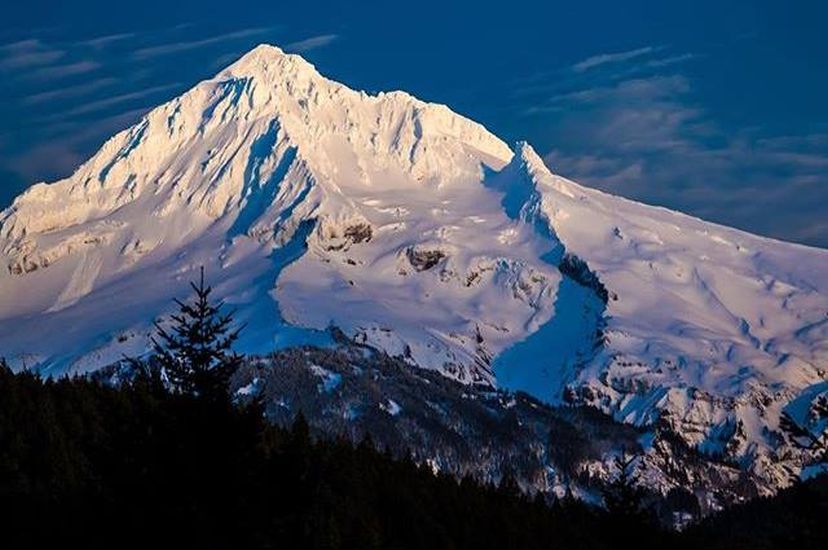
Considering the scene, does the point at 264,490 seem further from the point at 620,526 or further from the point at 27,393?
the point at 27,393

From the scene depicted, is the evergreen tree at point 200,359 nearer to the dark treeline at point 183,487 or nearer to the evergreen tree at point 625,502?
the dark treeline at point 183,487

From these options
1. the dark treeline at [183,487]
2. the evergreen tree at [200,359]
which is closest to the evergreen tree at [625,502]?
the dark treeline at [183,487]

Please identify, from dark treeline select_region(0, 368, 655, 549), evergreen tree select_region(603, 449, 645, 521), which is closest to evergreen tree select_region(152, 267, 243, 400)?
dark treeline select_region(0, 368, 655, 549)

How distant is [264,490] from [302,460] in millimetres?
1327

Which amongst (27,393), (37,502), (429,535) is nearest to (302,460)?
(37,502)

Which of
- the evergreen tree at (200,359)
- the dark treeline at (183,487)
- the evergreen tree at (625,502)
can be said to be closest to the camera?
the dark treeline at (183,487)

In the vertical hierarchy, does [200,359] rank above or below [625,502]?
below

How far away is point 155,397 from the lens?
40719mm

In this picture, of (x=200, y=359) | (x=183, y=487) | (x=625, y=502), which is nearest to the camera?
(x=183, y=487)

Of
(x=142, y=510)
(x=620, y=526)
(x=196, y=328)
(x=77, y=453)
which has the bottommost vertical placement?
(x=142, y=510)

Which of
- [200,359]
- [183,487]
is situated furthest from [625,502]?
[183,487]

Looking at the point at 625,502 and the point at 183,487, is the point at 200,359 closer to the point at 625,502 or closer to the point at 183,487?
the point at 183,487

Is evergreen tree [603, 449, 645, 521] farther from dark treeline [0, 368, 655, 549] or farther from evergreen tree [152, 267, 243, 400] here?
evergreen tree [152, 267, 243, 400]

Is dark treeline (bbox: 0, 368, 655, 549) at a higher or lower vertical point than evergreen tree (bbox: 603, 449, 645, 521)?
lower
